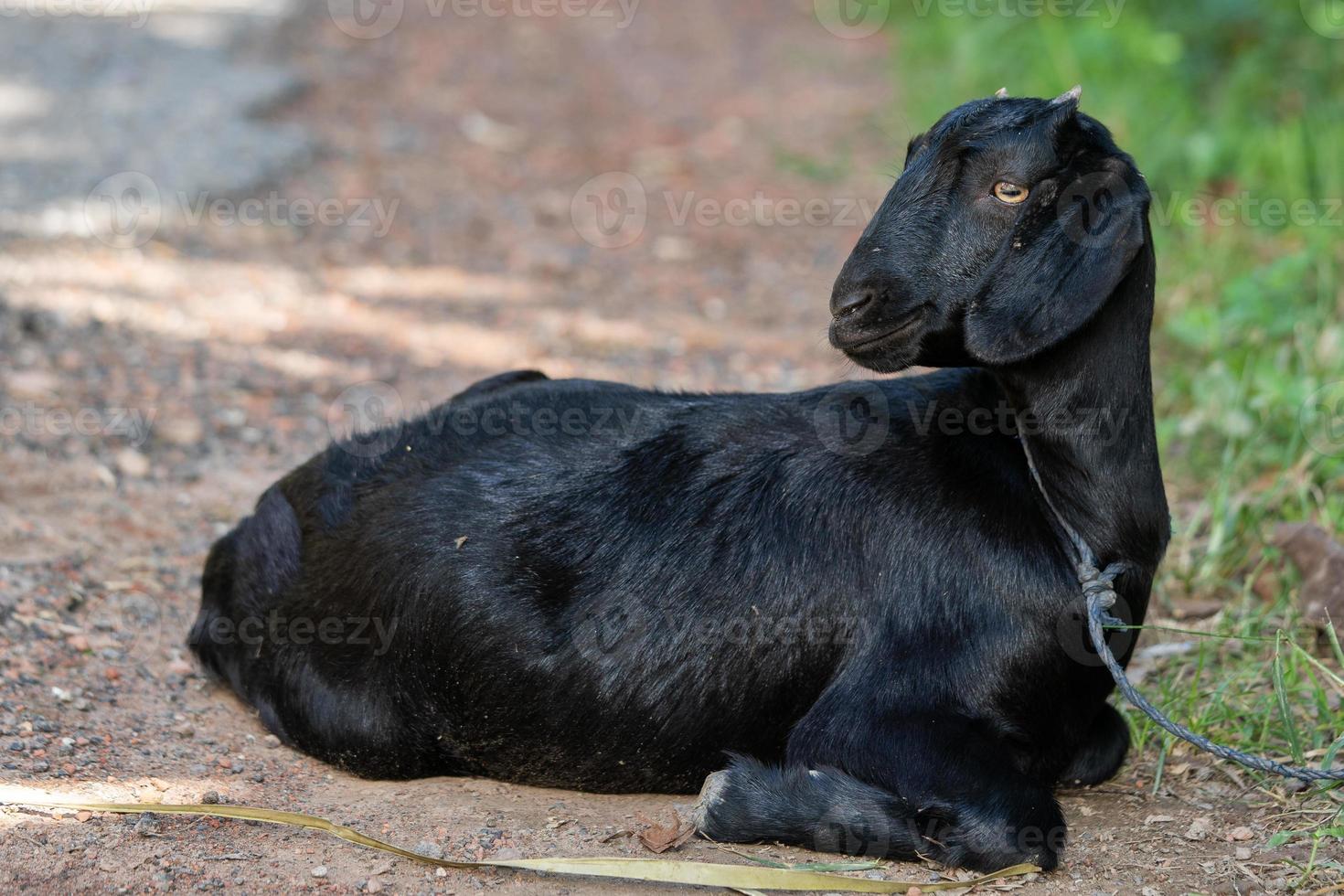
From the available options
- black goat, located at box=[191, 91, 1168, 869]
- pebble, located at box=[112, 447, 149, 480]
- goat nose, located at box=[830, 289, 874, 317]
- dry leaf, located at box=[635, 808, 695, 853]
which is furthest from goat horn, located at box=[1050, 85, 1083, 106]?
pebble, located at box=[112, 447, 149, 480]

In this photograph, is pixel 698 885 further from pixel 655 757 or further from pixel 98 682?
pixel 98 682

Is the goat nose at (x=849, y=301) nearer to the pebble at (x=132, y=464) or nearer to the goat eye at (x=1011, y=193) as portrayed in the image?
the goat eye at (x=1011, y=193)

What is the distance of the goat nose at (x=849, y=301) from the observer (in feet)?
10.5

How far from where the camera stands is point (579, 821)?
331 centimetres

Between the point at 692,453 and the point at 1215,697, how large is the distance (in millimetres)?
1649

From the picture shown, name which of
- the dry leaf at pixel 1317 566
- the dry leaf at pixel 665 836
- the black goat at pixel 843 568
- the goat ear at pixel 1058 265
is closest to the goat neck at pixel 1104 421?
the black goat at pixel 843 568

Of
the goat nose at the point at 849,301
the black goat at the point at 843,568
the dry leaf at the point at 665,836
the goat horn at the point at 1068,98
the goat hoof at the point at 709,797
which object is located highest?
the goat horn at the point at 1068,98

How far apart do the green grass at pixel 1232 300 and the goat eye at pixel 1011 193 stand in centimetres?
122

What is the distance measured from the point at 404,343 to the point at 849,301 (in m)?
3.63

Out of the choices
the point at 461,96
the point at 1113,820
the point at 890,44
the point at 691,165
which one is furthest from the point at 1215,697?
the point at 890,44

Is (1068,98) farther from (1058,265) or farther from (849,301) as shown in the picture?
(849,301)

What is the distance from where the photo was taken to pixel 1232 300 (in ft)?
19.5

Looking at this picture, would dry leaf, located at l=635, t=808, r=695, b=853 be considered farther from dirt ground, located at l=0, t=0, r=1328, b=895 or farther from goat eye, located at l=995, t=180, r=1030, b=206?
goat eye, located at l=995, t=180, r=1030, b=206

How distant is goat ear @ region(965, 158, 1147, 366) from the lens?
309cm
